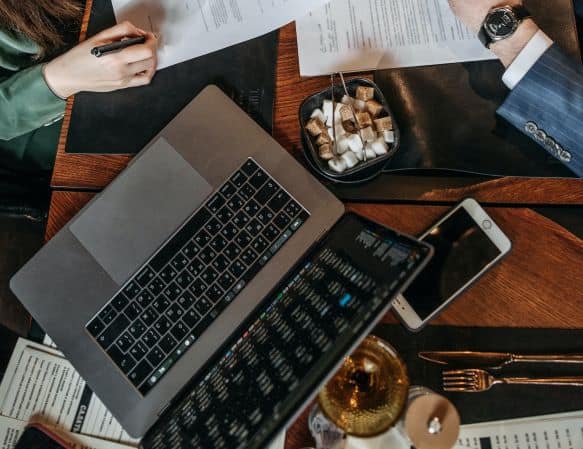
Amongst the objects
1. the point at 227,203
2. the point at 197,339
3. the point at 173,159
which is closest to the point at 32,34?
the point at 173,159

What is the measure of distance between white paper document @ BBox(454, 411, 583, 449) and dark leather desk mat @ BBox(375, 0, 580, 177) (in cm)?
33

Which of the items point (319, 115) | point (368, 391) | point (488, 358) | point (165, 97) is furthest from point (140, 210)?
point (488, 358)

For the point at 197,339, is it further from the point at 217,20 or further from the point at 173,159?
the point at 217,20

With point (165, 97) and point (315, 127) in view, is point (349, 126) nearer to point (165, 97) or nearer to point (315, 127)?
point (315, 127)

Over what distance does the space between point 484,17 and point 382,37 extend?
0.47 ft

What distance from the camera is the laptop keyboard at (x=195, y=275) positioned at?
0.67m

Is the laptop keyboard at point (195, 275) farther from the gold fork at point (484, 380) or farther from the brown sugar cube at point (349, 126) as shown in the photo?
the gold fork at point (484, 380)

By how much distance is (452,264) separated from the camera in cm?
67

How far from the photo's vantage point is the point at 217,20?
2.58 feet

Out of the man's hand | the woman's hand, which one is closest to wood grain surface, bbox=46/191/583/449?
the man's hand

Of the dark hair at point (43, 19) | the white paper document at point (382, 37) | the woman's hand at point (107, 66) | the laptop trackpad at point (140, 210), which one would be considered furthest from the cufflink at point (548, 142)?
the dark hair at point (43, 19)

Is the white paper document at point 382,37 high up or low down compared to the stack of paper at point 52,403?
up

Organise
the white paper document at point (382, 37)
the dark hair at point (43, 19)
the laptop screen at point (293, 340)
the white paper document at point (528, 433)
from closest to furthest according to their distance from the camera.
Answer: the laptop screen at point (293, 340)
the white paper document at point (528, 433)
the white paper document at point (382, 37)
the dark hair at point (43, 19)

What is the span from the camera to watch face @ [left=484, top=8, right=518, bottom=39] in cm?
69
